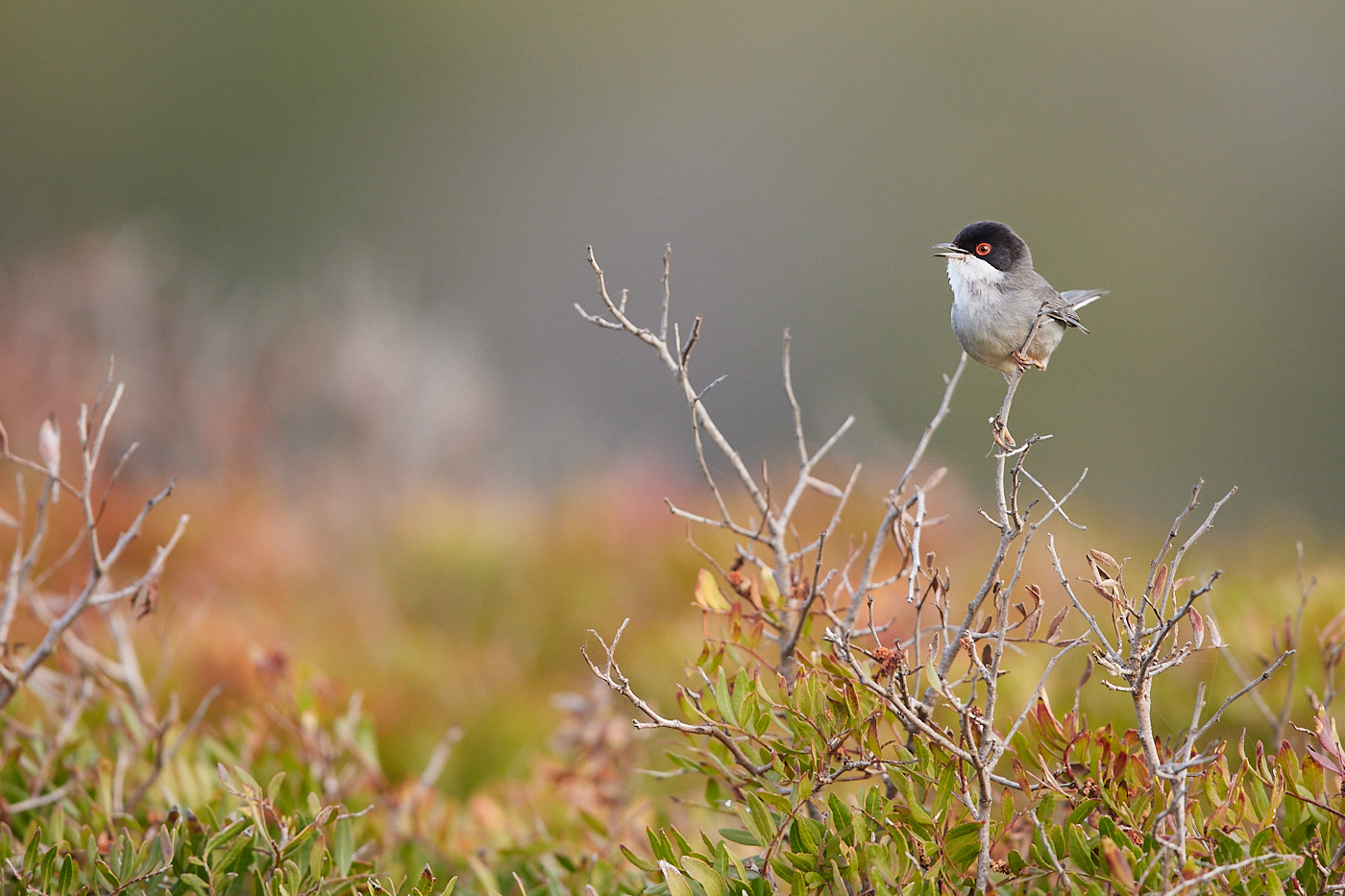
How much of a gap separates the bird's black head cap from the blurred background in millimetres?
2928

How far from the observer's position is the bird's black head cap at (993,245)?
151cm

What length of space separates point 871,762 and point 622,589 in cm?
332

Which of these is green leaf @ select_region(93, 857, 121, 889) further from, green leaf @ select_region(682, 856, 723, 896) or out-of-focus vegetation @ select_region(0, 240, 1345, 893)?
green leaf @ select_region(682, 856, 723, 896)

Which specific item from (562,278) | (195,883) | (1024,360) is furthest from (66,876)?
(562,278)

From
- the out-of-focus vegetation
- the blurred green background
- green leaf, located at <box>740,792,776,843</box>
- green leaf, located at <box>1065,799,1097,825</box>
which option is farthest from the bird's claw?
the blurred green background

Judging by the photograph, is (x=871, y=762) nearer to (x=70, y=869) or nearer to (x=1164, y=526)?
(x=70, y=869)

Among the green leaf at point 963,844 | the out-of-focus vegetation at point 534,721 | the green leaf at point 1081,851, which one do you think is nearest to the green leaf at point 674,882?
the out-of-focus vegetation at point 534,721

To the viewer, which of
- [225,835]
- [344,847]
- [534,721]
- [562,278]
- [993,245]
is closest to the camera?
[993,245]

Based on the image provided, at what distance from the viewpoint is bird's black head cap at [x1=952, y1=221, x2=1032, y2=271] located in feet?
4.95

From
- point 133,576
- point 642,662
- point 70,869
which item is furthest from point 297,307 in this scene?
point 70,869

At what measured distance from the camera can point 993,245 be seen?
153 centimetres

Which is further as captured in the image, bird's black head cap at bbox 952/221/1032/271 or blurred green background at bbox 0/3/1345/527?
blurred green background at bbox 0/3/1345/527

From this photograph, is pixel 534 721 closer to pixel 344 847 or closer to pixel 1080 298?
pixel 344 847

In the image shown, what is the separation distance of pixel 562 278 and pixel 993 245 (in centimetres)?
1647
